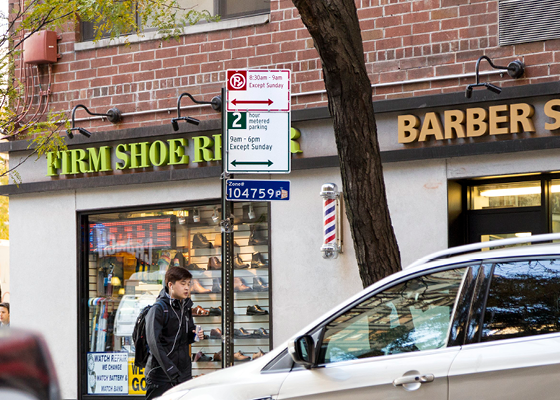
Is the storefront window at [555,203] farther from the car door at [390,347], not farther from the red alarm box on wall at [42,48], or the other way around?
the red alarm box on wall at [42,48]

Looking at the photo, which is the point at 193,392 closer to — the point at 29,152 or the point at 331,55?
the point at 331,55

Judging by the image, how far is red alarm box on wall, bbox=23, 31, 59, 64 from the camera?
1194 centimetres

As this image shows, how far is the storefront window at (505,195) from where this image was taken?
9.45 meters

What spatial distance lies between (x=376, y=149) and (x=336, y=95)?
0.58m

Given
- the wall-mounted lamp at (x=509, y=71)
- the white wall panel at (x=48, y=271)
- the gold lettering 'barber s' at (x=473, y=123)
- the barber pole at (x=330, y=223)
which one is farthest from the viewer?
the white wall panel at (x=48, y=271)

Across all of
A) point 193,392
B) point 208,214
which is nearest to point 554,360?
point 193,392

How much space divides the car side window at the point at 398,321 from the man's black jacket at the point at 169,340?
2.89 m

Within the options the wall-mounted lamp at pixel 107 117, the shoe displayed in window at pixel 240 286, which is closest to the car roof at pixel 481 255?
the shoe displayed in window at pixel 240 286

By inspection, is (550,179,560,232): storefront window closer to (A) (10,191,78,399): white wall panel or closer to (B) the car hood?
(B) the car hood

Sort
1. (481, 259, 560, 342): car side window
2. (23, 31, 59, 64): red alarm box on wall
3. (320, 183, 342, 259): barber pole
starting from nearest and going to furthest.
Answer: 1. (481, 259, 560, 342): car side window
2. (320, 183, 342, 259): barber pole
3. (23, 31, 59, 64): red alarm box on wall

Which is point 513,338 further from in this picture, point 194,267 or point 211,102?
point 194,267

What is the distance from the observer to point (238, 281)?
1086 cm

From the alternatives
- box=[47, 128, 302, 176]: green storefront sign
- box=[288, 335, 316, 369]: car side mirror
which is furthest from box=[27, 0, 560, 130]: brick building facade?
box=[288, 335, 316, 369]: car side mirror

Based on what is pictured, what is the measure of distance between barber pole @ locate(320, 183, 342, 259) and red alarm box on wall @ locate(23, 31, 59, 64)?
4814 mm
